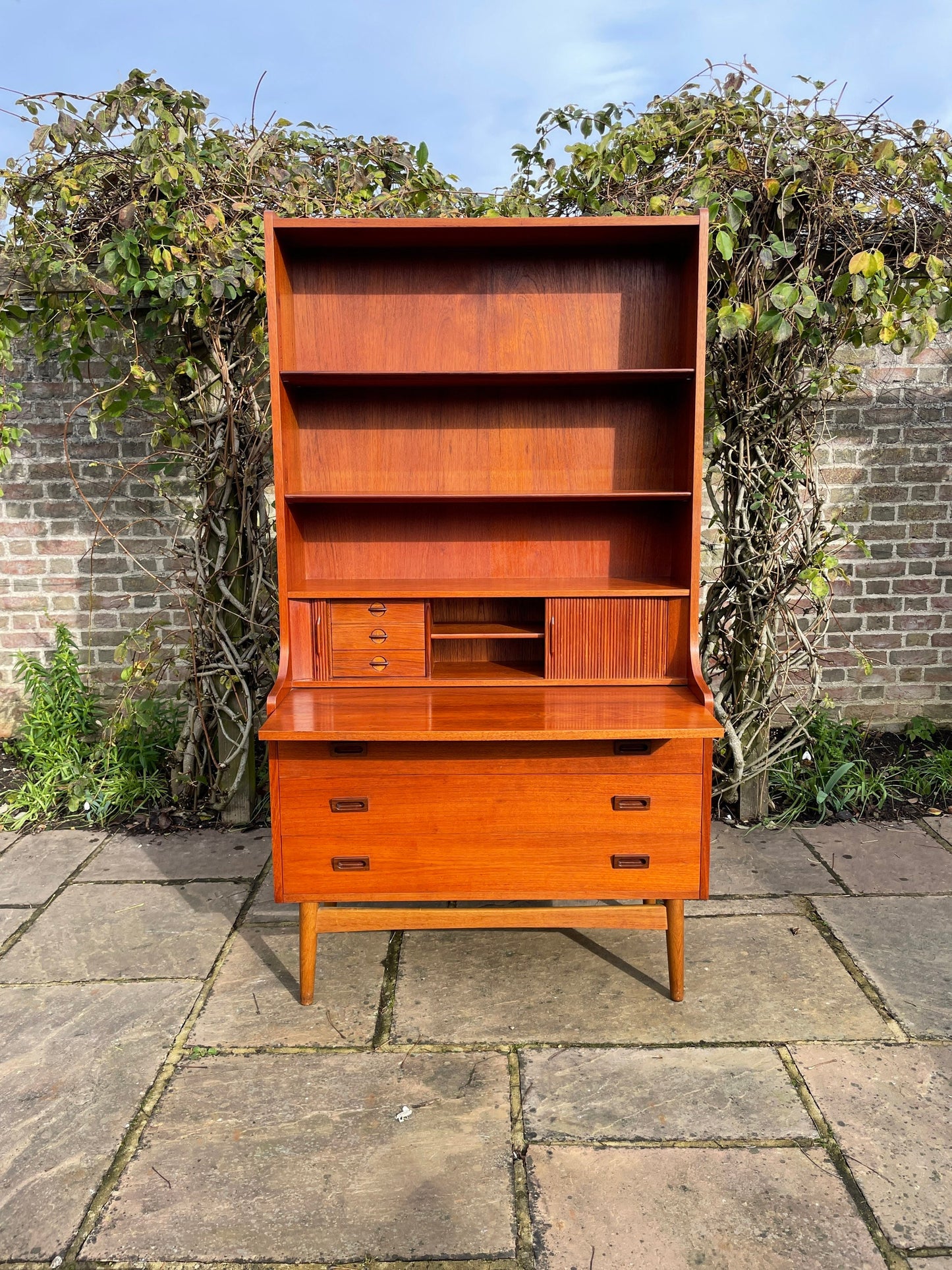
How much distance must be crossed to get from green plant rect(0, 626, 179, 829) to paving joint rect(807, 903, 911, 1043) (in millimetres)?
2462

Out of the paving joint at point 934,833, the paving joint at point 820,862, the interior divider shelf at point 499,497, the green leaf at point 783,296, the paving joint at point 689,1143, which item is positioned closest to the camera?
the paving joint at point 689,1143

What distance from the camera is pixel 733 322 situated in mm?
2545

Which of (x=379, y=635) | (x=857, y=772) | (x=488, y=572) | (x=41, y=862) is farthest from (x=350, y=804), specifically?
(x=857, y=772)

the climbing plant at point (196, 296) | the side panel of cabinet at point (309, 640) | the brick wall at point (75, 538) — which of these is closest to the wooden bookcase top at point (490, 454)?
the side panel of cabinet at point (309, 640)

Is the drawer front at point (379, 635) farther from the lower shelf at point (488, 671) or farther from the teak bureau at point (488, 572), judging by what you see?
the lower shelf at point (488, 671)

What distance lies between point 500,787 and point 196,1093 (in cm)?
98

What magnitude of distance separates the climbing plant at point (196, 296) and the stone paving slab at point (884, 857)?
2.17 meters

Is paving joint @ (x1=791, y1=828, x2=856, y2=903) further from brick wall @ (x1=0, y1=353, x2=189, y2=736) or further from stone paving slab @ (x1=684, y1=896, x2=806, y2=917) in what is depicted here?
brick wall @ (x1=0, y1=353, x2=189, y2=736)

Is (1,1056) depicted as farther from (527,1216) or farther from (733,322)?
(733,322)

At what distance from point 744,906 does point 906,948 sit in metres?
0.46

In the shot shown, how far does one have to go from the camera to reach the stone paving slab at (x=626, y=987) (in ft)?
7.06

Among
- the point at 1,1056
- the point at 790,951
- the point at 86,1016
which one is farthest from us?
the point at 790,951

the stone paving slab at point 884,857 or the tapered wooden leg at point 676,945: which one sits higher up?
the tapered wooden leg at point 676,945

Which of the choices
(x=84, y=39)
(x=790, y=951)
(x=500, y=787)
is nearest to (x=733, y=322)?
(x=500, y=787)
